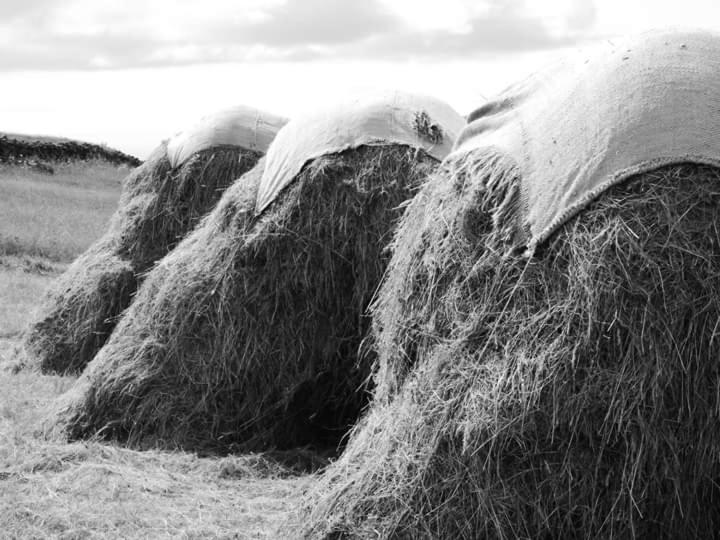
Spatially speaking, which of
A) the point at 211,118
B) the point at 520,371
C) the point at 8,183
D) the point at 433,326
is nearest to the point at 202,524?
the point at 433,326

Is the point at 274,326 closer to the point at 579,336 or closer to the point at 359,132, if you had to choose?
the point at 359,132

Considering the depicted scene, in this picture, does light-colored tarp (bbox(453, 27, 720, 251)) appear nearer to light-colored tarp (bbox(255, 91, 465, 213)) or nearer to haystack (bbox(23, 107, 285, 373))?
light-colored tarp (bbox(255, 91, 465, 213))

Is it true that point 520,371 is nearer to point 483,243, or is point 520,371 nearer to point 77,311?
point 483,243

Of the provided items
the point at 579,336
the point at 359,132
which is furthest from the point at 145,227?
the point at 579,336

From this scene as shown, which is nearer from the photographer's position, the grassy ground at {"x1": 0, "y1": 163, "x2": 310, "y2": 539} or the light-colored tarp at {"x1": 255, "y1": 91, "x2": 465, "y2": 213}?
the grassy ground at {"x1": 0, "y1": 163, "x2": 310, "y2": 539}

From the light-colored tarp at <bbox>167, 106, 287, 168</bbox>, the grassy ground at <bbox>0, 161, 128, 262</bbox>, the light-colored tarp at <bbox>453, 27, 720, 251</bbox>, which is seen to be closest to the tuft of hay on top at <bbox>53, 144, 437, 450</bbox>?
the light-colored tarp at <bbox>167, 106, 287, 168</bbox>

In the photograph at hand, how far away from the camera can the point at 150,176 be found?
9.96 m

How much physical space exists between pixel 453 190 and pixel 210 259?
287 centimetres

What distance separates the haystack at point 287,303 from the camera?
7.01 meters

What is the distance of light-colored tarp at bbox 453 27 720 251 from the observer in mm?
4418

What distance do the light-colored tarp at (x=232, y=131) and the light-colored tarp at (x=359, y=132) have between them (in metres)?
1.80

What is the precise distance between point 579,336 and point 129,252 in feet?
21.1

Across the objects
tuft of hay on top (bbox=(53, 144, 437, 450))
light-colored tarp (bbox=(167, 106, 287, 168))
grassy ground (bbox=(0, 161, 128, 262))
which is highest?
light-colored tarp (bbox=(167, 106, 287, 168))

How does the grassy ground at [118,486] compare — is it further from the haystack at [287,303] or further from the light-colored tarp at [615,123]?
the light-colored tarp at [615,123]
